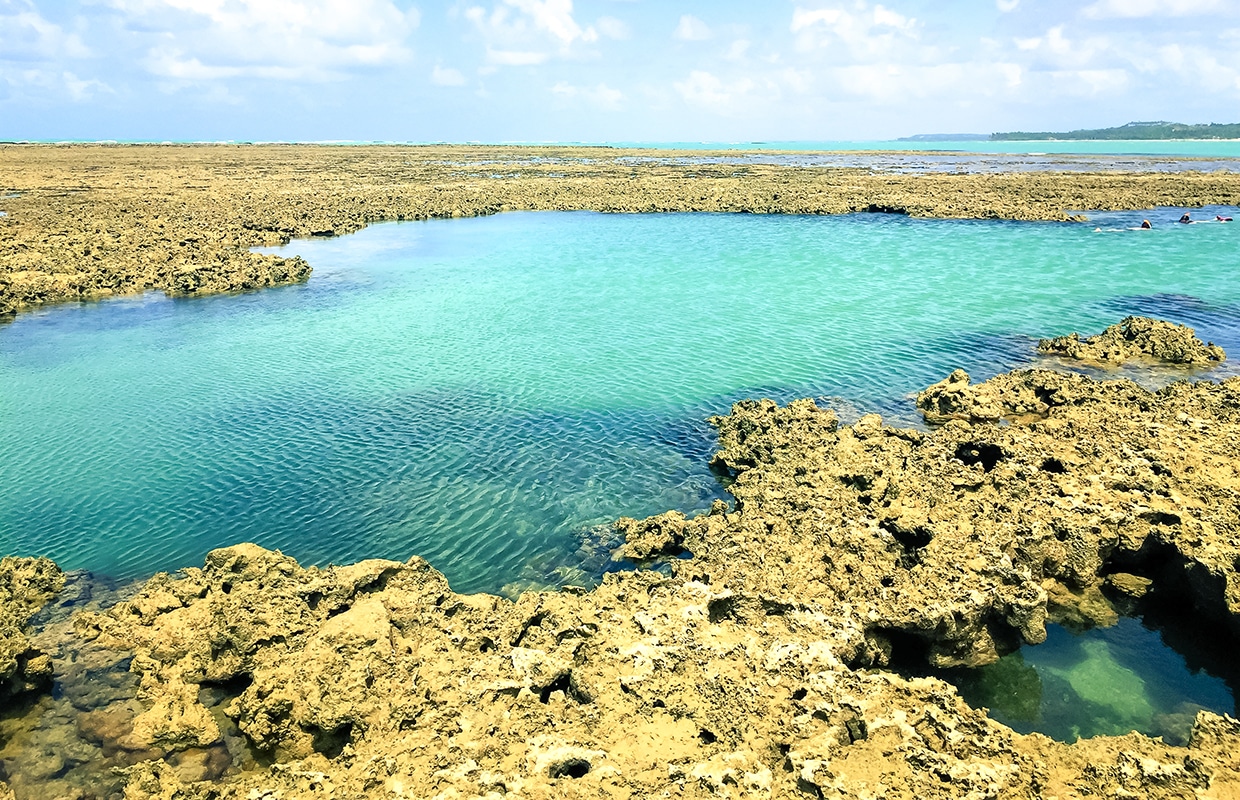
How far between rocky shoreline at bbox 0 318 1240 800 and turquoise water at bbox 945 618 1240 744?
333 mm

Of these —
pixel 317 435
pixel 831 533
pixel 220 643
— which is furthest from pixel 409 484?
pixel 831 533

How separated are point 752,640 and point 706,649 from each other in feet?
2.25

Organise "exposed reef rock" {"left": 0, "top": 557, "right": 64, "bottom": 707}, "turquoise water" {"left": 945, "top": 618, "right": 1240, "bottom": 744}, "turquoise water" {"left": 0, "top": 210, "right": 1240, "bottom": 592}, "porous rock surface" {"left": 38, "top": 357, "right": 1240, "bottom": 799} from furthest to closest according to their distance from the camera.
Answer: "turquoise water" {"left": 0, "top": 210, "right": 1240, "bottom": 592}
"exposed reef rock" {"left": 0, "top": 557, "right": 64, "bottom": 707}
"turquoise water" {"left": 945, "top": 618, "right": 1240, "bottom": 744}
"porous rock surface" {"left": 38, "top": 357, "right": 1240, "bottom": 799}

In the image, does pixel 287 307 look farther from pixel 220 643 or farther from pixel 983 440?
pixel 983 440

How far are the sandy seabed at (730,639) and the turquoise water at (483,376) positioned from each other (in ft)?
6.14

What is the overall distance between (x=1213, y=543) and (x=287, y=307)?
3241 centimetres

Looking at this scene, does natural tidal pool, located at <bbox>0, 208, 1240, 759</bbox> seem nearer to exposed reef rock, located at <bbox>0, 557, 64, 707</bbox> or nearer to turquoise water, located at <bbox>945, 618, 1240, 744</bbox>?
turquoise water, located at <bbox>945, 618, 1240, 744</bbox>

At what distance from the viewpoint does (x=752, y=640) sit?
29.4ft

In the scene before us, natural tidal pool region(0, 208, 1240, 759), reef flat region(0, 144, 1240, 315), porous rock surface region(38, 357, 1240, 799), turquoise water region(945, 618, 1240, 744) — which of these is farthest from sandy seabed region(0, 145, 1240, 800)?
reef flat region(0, 144, 1240, 315)

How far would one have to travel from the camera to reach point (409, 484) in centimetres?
1527

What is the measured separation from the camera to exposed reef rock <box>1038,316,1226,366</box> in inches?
837

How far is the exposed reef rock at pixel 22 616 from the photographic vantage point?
948cm

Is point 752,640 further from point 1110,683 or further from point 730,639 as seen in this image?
point 1110,683

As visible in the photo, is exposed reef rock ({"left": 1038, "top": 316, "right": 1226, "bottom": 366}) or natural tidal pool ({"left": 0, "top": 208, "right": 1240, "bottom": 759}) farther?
exposed reef rock ({"left": 1038, "top": 316, "right": 1226, "bottom": 366})
